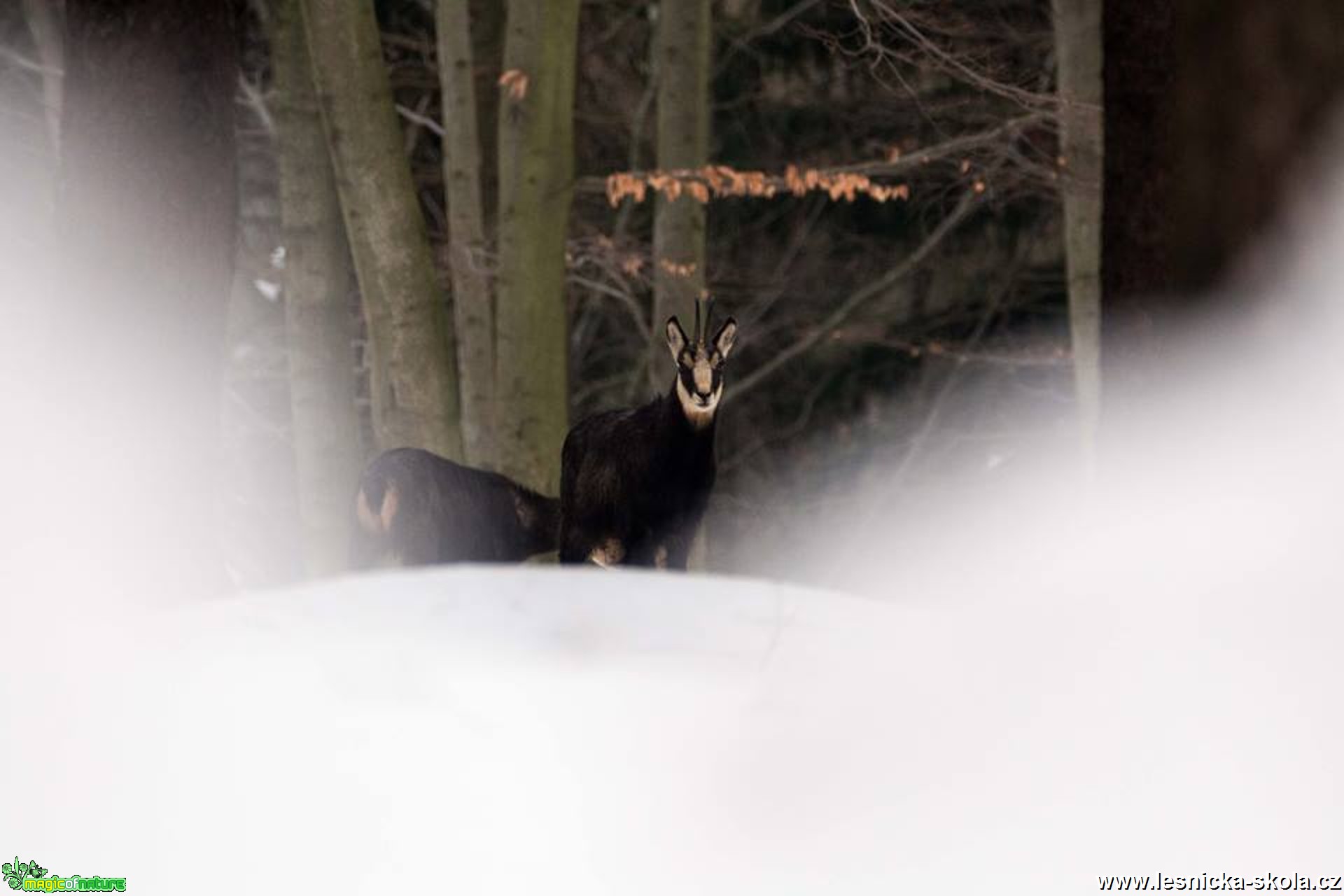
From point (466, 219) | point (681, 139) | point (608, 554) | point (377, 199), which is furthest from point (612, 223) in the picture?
point (608, 554)

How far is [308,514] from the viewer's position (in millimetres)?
15930

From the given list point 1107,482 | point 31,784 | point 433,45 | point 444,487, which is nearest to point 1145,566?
point 1107,482

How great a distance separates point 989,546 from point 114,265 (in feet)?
56.1

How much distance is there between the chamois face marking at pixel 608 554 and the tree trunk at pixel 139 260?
2610 millimetres

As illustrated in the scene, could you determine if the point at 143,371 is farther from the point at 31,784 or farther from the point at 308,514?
the point at 308,514

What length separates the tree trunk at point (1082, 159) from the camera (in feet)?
49.3

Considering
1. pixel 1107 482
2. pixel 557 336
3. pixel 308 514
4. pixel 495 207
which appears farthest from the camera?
pixel 495 207

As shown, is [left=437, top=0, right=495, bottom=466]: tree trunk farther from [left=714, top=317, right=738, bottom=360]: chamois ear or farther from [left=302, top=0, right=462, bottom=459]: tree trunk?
[left=714, top=317, right=738, bottom=360]: chamois ear

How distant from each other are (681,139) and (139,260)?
767 centimetres

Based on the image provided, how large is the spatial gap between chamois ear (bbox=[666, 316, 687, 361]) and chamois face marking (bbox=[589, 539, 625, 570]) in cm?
Result: 111

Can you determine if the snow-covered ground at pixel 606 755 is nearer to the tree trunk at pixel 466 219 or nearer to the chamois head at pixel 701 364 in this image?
the chamois head at pixel 701 364

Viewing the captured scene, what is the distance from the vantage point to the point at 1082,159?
15469 mm

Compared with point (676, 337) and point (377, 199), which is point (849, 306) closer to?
point (377, 199)

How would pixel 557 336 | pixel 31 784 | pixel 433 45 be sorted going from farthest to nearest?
1. pixel 433 45
2. pixel 557 336
3. pixel 31 784
